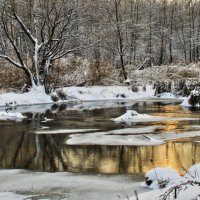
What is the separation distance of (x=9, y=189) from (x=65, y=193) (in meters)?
1.10

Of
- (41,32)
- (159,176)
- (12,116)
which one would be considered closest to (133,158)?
(159,176)

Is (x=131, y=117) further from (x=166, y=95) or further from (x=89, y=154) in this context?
(x=166, y=95)

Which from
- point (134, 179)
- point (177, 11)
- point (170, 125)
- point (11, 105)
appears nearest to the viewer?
point (134, 179)

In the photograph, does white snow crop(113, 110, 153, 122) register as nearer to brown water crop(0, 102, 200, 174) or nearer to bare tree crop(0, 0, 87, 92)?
brown water crop(0, 102, 200, 174)

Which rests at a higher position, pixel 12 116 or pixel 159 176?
pixel 159 176

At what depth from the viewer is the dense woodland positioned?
1298 inches

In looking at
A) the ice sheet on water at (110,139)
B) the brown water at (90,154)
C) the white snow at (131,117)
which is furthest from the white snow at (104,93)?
the ice sheet on water at (110,139)

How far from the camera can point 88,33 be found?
4538cm

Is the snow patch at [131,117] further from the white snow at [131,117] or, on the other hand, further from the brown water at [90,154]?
the brown water at [90,154]

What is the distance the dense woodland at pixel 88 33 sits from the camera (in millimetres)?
32969

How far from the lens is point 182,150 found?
1138cm

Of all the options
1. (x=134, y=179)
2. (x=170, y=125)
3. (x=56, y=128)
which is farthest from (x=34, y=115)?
(x=134, y=179)

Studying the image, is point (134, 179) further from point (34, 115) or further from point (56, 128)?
point (34, 115)

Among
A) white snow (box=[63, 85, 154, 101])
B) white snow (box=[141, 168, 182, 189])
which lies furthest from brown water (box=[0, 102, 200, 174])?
white snow (box=[63, 85, 154, 101])
